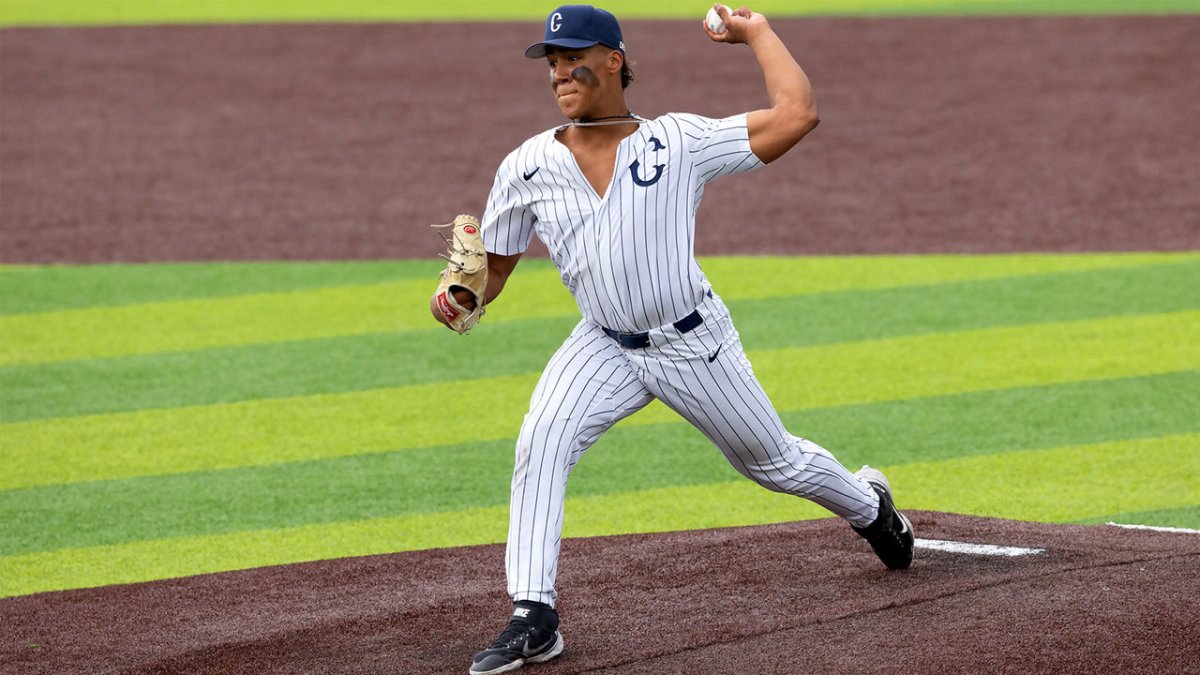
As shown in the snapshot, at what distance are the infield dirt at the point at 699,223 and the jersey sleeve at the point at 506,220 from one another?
1097 millimetres

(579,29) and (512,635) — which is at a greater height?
(579,29)

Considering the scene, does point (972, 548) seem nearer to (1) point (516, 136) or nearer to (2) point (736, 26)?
(2) point (736, 26)

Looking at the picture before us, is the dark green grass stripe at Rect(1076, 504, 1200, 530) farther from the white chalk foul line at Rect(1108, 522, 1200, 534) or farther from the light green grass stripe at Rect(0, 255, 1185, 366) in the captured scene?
the light green grass stripe at Rect(0, 255, 1185, 366)

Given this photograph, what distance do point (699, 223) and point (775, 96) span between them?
23.0ft

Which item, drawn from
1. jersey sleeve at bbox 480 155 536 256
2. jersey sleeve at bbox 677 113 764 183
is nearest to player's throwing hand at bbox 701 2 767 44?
jersey sleeve at bbox 677 113 764 183

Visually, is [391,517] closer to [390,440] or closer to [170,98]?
[390,440]

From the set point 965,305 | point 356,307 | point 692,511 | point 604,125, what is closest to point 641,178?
point 604,125

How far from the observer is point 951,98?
1485cm

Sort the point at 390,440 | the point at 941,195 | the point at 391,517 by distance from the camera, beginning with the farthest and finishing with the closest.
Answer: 1. the point at 941,195
2. the point at 390,440
3. the point at 391,517

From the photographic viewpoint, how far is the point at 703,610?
4.91m

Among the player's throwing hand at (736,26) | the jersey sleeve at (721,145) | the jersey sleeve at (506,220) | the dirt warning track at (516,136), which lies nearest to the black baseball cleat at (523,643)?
the jersey sleeve at (506,220)

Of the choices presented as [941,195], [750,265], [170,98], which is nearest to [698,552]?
[750,265]

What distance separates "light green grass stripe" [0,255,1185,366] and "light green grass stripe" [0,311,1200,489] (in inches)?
44.8

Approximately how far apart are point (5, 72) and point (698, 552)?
44.8 feet
